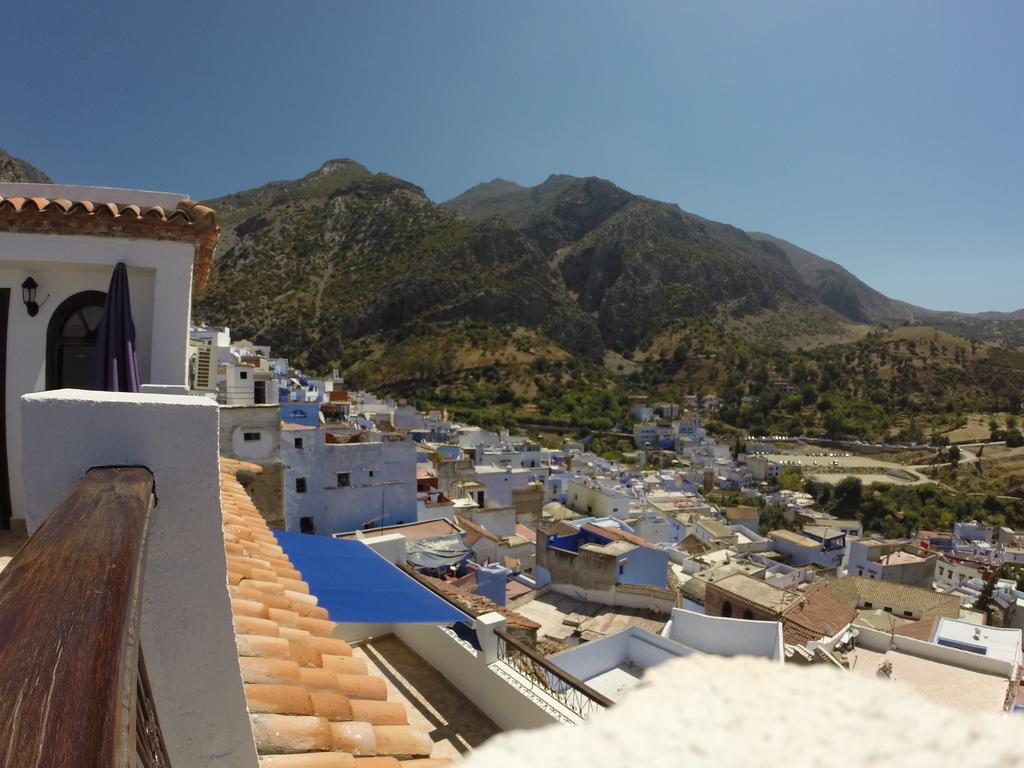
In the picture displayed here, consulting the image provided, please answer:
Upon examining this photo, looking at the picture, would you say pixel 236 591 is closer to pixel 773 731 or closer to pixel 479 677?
pixel 773 731

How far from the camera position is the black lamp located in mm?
3219

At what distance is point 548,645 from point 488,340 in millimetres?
59959

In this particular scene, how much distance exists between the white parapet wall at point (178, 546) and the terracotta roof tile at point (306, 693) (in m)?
0.16

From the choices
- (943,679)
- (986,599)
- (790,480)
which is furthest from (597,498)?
(790,480)

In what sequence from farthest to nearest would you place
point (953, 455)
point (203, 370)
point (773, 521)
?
point (953, 455) < point (773, 521) < point (203, 370)

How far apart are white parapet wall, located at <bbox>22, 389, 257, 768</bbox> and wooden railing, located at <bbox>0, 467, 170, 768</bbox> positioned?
0.33m

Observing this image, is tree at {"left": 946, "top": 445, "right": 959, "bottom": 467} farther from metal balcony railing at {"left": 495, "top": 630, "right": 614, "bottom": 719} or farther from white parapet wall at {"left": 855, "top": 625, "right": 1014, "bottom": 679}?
metal balcony railing at {"left": 495, "top": 630, "right": 614, "bottom": 719}

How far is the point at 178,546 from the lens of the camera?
140 centimetres

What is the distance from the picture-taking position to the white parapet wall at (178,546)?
1.27 meters

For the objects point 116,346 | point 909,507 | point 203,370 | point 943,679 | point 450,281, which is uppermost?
point 450,281

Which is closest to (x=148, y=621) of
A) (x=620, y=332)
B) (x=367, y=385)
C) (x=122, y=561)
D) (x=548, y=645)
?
(x=122, y=561)

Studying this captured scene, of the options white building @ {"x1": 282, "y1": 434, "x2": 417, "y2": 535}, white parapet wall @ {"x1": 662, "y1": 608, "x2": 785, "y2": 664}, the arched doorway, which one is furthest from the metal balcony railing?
white building @ {"x1": 282, "y1": 434, "x2": 417, "y2": 535}

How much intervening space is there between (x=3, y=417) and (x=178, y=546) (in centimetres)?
264

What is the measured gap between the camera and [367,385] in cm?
6084
